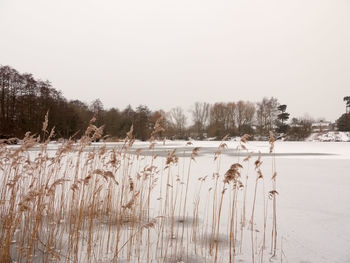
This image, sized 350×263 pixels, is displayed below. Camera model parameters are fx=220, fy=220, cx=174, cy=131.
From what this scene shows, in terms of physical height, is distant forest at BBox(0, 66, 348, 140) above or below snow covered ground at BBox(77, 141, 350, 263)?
above

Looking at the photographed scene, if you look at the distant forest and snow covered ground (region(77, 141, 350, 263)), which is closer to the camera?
snow covered ground (region(77, 141, 350, 263))

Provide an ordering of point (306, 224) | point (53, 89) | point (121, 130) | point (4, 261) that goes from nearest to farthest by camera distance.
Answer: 1. point (4, 261)
2. point (306, 224)
3. point (53, 89)
4. point (121, 130)

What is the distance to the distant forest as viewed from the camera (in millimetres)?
30891

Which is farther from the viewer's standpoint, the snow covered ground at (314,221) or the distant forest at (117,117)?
the distant forest at (117,117)

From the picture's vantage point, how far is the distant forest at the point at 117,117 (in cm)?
3089

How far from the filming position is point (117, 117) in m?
49.6

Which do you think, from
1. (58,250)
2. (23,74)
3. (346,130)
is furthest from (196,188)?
(346,130)

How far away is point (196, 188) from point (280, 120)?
58.9m

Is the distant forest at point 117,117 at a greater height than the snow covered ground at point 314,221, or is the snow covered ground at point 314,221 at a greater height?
the distant forest at point 117,117

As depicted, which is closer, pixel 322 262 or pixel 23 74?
pixel 322 262

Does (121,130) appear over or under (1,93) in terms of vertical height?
under

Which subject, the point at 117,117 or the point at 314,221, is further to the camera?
the point at 117,117

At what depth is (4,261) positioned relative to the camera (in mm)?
2521

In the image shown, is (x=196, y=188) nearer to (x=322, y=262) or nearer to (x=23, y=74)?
(x=322, y=262)
